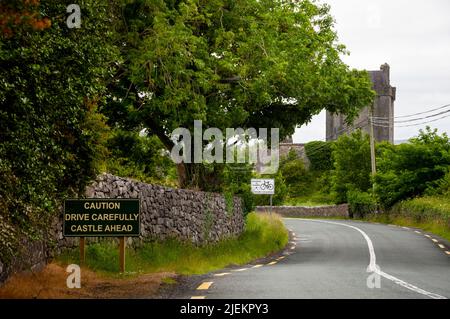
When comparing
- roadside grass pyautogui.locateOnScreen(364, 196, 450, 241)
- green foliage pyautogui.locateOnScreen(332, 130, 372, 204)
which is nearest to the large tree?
roadside grass pyautogui.locateOnScreen(364, 196, 450, 241)

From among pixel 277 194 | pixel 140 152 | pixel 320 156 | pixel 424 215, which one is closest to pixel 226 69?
pixel 140 152

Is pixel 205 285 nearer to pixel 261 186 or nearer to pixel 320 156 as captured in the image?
pixel 261 186

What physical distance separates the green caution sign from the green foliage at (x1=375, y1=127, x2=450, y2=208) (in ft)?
113

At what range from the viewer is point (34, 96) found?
35.5 feet

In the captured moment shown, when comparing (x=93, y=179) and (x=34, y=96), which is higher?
(x=34, y=96)

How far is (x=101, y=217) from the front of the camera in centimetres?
1420

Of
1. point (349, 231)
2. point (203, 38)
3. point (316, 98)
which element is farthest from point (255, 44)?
point (349, 231)

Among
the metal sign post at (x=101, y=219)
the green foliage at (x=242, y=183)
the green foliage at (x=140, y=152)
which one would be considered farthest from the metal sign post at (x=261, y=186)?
the metal sign post at (x=101, y=219)

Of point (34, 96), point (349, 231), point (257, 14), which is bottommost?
point (349, 231)

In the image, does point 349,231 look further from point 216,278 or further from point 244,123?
point 216,278

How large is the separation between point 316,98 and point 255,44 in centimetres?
373

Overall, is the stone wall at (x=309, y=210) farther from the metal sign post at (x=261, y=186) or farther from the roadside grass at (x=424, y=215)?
the metal sign post at (x=261, y=186)

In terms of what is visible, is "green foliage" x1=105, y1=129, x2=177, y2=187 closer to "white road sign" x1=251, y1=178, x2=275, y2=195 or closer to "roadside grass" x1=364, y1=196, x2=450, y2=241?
"white road sign" x1=251, y1=178, x2=275, y2=195

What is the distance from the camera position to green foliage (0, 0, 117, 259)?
1011 cm
